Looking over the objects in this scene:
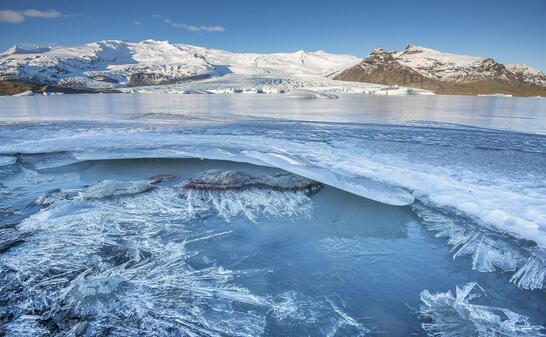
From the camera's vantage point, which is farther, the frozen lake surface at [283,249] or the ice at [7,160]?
the ice at [7,160]

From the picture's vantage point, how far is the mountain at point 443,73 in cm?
15912

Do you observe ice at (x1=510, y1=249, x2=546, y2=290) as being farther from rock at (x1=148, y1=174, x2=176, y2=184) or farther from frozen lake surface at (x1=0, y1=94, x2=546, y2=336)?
rock at (x1=148, y1=174, x2=176, y2=184)

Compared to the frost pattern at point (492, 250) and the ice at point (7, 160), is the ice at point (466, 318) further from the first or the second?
the ice at point (7, 160)

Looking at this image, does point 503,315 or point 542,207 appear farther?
point 542,207

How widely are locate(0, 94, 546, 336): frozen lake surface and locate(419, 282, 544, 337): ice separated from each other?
0.04 ft

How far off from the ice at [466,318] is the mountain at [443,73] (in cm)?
16678

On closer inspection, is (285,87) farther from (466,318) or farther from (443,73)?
(443,73)

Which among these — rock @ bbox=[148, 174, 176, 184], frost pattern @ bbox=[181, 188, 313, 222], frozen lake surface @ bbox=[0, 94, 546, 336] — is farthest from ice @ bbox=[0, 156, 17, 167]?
frost pattern @ bbox=[181, 188, 313, 222]

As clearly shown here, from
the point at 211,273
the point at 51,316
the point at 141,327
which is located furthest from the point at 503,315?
the point at 51,316

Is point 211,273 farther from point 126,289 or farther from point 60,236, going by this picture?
point 60,236

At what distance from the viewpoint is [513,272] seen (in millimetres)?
2725

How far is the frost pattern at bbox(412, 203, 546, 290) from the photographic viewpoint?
2.67m

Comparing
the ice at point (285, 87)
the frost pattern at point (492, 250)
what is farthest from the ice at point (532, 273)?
the ice at point (285, 87)

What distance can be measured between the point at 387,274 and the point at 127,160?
18.5 ft
